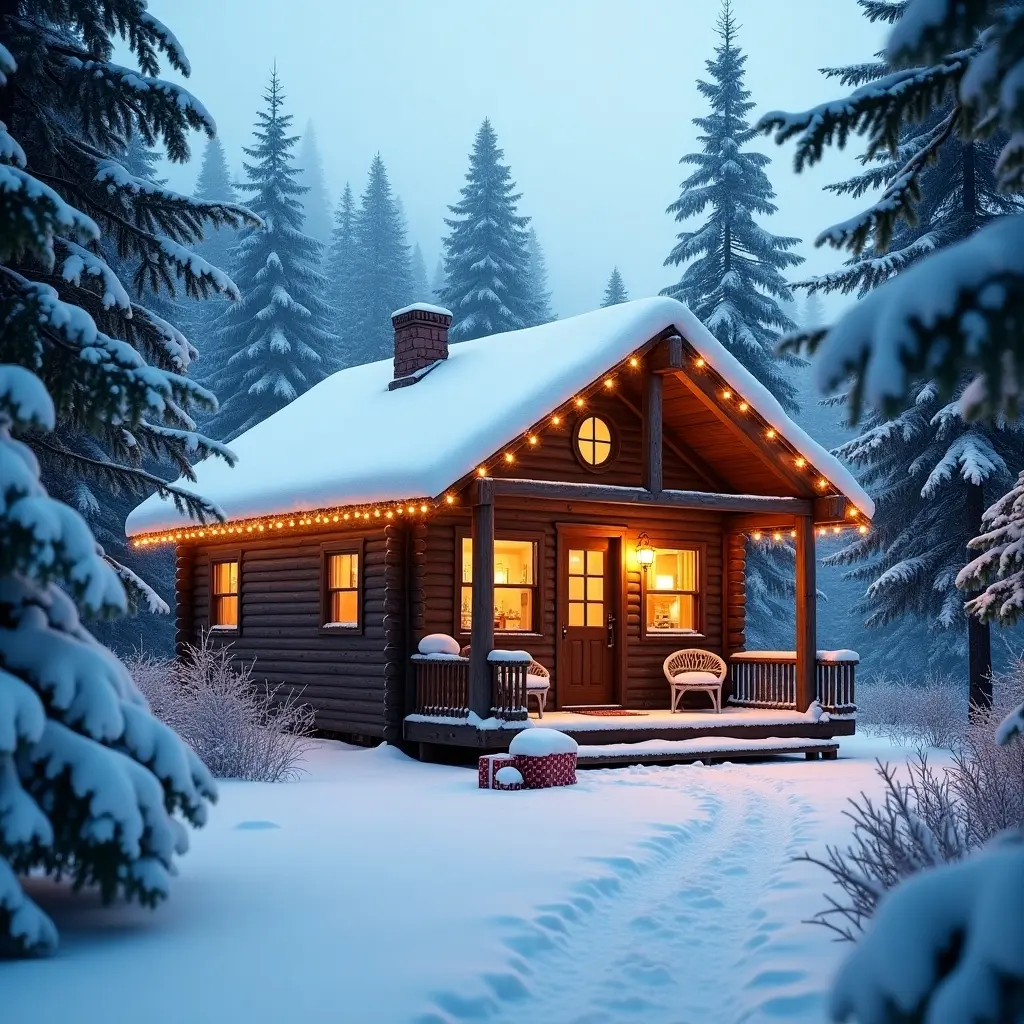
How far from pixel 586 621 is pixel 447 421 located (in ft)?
13.2

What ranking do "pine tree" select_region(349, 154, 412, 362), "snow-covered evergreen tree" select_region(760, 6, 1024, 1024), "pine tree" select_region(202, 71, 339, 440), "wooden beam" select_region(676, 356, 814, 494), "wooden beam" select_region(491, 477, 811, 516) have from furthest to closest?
"pine tree" select_region(349, 154, 412, 362) < "pine tree" select_region(202, 71, 339, 440) < "wooden beam" select_region(676, 356, 814, 494) < "wooden beam" select_region(491, 477, 811, 516) < "snow-covered evergreen tree" select_region(760, 6, 1024, 1024)

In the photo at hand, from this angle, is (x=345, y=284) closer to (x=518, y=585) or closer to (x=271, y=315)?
(x=271, y=315)

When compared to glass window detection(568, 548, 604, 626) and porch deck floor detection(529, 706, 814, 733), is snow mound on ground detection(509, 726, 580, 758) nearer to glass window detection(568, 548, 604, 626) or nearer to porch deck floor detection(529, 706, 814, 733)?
porch deck floor detection(529, 706, 814, 733)

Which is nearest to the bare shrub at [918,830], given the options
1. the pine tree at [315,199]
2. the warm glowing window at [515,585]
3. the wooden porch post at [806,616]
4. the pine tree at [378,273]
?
the wooden porch post at [806,616]

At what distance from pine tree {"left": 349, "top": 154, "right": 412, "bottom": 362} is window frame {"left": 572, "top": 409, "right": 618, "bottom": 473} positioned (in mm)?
29972

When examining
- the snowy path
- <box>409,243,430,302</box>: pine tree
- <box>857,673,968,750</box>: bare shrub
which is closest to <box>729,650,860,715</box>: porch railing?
<box>857,673,968,750</box>: bare shrub

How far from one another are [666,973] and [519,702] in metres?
8.60

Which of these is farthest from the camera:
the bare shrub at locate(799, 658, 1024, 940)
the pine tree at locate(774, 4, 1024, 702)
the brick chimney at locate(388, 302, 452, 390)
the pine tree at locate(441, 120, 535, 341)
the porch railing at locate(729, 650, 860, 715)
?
the pine tree at locate(441, 120, 535, 341)

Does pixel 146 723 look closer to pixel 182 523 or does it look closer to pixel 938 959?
pixel 938 959

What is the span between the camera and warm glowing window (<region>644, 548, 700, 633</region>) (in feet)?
65.5

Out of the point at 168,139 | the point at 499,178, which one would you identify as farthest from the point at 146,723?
the point at 499,178

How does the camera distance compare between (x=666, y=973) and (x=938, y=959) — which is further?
(x=666, y=973)

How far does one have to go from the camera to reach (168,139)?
12148 millimetres

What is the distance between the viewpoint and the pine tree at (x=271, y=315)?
38000 mm
